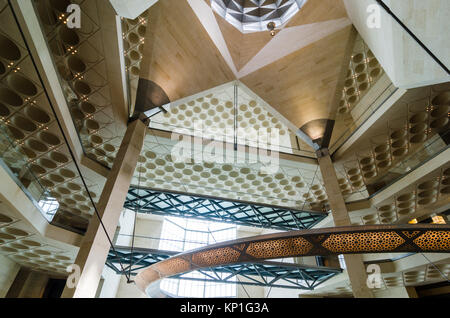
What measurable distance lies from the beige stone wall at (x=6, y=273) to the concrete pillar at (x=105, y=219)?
9.48 meters

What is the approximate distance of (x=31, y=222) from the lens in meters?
9.73

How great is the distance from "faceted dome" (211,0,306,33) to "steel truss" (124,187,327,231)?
10.5 metres

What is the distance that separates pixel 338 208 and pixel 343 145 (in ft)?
12.5

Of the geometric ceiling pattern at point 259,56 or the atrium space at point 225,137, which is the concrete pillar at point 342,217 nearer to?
the atrium space at point 225,137

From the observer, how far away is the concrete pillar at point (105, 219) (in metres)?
7.62

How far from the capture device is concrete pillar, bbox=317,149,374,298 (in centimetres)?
936

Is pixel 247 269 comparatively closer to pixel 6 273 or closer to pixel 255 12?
pixel 6 273

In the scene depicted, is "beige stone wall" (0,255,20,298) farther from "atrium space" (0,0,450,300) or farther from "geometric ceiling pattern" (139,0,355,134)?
"geometric ceiling pattern" (139,0,355,134)

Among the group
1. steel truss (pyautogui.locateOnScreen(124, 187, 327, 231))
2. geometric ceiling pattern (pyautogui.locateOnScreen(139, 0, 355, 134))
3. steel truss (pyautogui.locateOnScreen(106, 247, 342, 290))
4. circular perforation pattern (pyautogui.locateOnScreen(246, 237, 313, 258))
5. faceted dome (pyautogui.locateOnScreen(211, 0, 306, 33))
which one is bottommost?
circular perforation pattern (pyautogui.locateOnScreen(246, 237, 313, 258))

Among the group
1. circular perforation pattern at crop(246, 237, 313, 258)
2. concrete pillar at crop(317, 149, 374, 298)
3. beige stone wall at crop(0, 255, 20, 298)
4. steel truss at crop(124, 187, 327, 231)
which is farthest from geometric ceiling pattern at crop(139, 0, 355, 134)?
beige stone wall at crop(0, 255, 20, 298)

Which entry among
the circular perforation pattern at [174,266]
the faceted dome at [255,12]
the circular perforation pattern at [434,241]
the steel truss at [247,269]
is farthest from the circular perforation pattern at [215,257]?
the faceted dome at [255,12]

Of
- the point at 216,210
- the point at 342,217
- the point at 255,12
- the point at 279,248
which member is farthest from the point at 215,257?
the point at 255,12
